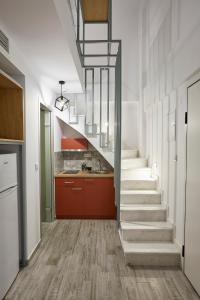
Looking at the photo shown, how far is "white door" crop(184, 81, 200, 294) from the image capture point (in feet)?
6.84

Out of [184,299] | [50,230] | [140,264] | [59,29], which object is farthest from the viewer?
[50,230]

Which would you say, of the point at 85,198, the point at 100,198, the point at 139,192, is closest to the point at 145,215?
the point at 139,192

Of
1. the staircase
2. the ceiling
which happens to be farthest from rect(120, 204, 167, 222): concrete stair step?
the ceiling

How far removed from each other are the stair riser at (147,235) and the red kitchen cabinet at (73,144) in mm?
2445

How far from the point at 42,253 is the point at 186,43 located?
10.7 ft

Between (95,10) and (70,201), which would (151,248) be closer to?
(70,201)

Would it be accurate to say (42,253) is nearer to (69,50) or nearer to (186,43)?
(69,50)

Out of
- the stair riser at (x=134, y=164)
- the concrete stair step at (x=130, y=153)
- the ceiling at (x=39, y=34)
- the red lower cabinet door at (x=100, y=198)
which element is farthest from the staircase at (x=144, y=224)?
the ceiling at (x=39, y=34)

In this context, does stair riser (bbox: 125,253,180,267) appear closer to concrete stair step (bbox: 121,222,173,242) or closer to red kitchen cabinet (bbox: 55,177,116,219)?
concrete stair step (bbox: 121,222,173,242)

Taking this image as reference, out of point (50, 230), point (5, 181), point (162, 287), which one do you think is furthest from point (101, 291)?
point (50, 230)

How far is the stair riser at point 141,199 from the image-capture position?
3377 millimetres

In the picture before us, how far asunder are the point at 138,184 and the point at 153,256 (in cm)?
128

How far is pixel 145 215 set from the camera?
3.14m

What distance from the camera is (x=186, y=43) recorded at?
7.45 feet
